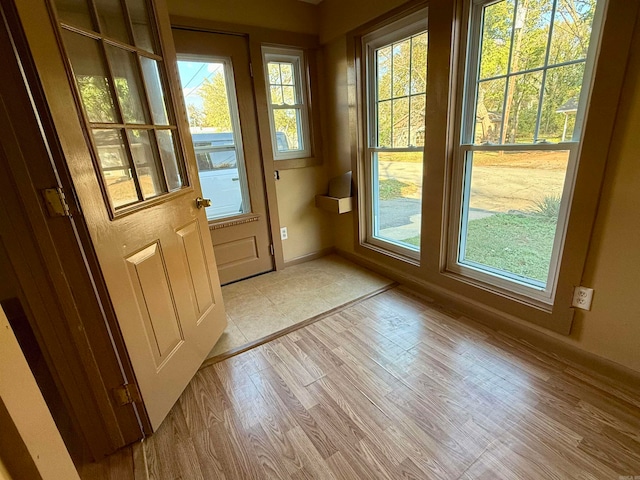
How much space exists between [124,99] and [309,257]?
2168 millimetres

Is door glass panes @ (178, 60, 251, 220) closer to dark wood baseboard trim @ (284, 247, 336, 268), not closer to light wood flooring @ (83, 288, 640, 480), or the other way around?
dark wood baseboard trim @ (284, 247, 336, 268)

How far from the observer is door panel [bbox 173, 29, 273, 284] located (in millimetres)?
2297

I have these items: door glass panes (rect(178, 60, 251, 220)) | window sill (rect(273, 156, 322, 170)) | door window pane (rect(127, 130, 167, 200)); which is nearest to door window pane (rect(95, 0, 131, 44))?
door window pane (rect(127, 130, 167, 200))

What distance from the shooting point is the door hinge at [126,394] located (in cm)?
123

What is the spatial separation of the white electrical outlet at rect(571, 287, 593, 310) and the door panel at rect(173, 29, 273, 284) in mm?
2266

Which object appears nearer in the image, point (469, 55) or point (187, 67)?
point (469, 55)

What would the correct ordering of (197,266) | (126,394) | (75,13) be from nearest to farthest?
(75,13) < (126,394) < (197,266)

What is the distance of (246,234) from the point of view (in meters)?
2.77

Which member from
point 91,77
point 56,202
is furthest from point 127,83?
point 56,202

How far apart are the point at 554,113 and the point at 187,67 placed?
2.37 metres

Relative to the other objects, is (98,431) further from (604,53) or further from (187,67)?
(604,53)

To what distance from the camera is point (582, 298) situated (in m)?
1.54

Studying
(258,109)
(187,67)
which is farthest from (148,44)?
(258,109)

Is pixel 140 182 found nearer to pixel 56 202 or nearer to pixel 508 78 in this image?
pixel 56 202
